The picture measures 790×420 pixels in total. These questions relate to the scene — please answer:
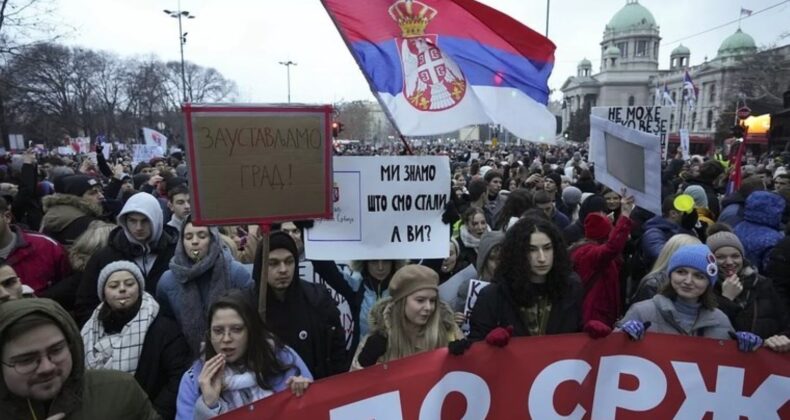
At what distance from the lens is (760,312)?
10.9ft

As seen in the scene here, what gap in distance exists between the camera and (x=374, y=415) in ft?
8.39

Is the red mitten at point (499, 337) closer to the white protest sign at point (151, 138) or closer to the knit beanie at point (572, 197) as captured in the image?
the knit beanie at point (572, 197)

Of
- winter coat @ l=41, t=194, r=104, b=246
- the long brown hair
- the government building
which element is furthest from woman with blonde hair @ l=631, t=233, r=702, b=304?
the government building

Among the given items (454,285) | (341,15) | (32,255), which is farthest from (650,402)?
(32,255)

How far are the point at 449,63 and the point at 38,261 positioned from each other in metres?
3.38

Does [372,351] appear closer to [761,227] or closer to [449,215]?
[449,215]

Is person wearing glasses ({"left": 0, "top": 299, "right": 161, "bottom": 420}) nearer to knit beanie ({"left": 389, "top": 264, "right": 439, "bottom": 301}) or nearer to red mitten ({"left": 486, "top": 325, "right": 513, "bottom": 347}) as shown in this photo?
knit beanie ({"left": 389, "top": 264, "right": 439, "bottom": 301})

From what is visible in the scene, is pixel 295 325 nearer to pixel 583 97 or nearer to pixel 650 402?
pixel 650 402

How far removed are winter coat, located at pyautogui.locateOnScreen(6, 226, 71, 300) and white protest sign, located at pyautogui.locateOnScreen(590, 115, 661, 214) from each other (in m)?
3.64

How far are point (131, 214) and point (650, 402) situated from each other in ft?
11.6

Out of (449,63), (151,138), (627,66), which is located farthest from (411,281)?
(627,66)

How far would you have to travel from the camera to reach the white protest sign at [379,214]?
381 cm

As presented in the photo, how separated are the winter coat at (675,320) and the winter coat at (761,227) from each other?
206 centimetres

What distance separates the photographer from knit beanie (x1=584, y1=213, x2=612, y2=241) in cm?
396
